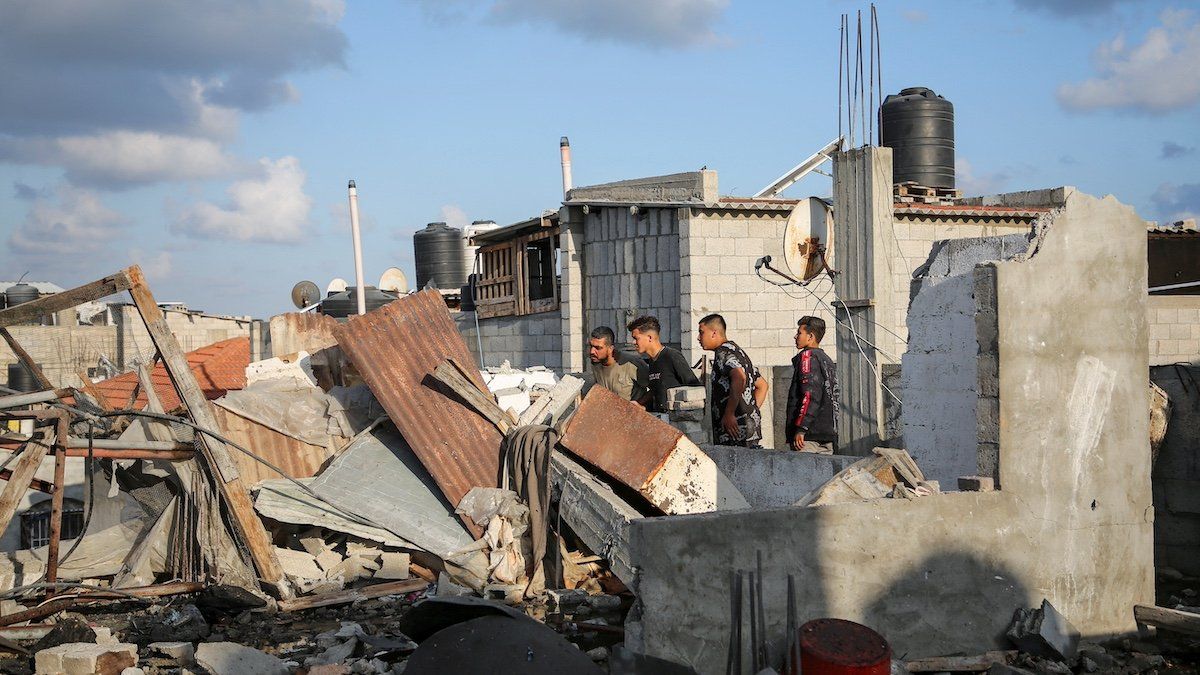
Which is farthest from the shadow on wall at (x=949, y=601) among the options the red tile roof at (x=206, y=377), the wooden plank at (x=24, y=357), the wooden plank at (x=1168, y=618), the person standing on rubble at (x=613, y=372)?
the red tile roof at (x=206, y=377)

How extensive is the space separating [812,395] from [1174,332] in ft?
26.0

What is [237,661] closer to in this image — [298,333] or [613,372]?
[613,372]

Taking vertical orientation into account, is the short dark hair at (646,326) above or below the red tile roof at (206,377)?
above

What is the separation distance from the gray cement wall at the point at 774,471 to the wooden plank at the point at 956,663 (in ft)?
5.66

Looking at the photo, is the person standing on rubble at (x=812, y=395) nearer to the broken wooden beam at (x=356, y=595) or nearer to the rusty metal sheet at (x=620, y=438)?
the rusty metal sheet at (x=620, y=438)

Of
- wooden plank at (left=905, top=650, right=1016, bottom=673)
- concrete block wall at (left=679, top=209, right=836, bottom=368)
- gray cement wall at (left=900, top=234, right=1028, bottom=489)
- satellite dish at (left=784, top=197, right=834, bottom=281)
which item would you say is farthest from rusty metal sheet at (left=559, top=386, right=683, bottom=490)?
concrete block wall at (left=679, top=209, right=836, bottom=368)

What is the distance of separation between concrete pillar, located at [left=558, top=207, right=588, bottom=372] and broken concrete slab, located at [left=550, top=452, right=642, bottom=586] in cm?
735

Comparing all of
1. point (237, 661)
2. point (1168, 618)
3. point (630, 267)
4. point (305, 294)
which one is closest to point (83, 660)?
point (237, 661)

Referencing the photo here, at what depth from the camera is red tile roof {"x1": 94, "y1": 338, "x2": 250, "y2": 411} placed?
11.7 metres

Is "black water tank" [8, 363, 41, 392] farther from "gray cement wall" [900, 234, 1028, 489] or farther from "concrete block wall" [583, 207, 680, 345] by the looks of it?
"gray cement wall" [900, 234, 1028, 489]

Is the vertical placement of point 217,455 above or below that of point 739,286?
below

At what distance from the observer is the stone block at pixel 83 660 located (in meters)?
5.53

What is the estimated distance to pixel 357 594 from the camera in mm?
7531

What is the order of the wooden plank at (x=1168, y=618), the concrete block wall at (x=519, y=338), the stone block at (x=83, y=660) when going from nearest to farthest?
Answer: the wooden plank at (x=1168, y=618) → the stone block at (x=83, y=660) → the concrete block wall at (x=519, y=338)
